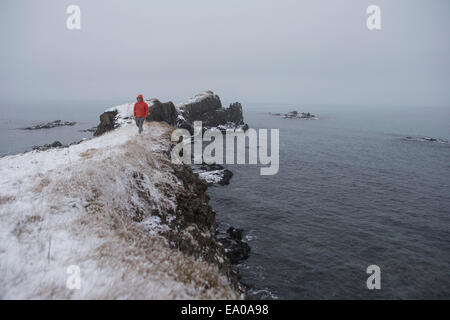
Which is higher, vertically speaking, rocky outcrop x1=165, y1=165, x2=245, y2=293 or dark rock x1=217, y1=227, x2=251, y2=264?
rocky outcrop x1=165, y1=165, x2=245, y2=293

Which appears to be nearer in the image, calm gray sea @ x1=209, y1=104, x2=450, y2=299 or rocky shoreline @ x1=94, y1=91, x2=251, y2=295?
rocky shoreline @ x1=94, y1=91, x2=251, y2=295

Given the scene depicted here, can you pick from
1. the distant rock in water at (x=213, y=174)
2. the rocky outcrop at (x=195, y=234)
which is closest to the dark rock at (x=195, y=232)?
the rocky outcrop at (x=195, y=234)

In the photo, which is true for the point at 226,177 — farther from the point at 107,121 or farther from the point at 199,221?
the point at 199,221

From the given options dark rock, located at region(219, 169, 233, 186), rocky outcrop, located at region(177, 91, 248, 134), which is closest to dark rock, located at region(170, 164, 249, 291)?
dark rock, located at region(219, 169, 233, 186)

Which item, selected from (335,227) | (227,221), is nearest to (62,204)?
(227,221)

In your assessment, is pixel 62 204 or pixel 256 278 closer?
pixel 62 204

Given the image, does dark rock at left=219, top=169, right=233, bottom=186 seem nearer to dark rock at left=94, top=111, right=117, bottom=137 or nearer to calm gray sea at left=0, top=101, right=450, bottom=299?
calm gray sea at left=0, top=101, right=450, bottom=299

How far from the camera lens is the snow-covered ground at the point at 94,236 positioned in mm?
6117

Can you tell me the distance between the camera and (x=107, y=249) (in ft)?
24.6

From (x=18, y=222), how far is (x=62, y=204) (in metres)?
1.48

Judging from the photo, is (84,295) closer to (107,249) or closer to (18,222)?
(107,249)

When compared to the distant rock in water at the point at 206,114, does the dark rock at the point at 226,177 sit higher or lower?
lower

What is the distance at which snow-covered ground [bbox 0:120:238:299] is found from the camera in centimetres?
612

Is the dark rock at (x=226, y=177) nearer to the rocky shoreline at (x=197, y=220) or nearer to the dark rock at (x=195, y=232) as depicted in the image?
the rocky shoreline at (x=197, y=220)
